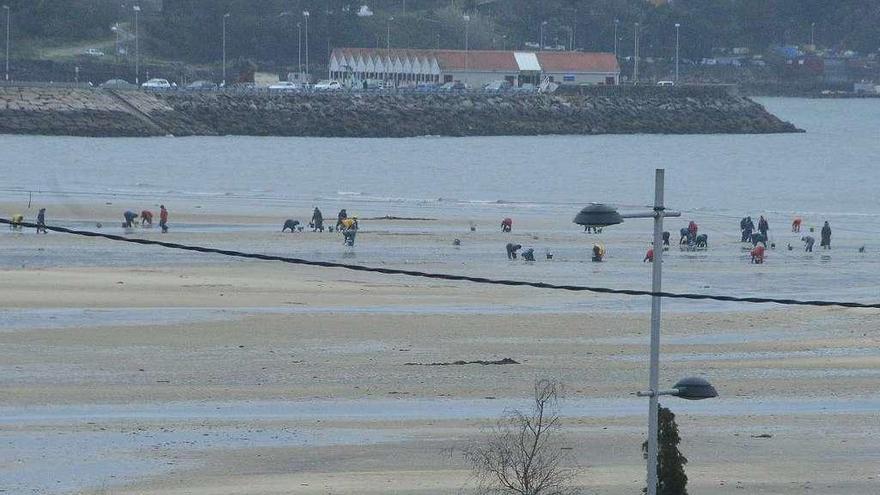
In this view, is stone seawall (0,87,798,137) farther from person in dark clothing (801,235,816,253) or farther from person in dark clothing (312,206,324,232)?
person in dark clothing (801,235,816,253)

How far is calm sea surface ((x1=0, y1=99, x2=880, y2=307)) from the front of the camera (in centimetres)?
3369

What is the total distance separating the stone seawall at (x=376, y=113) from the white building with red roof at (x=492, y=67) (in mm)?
7958

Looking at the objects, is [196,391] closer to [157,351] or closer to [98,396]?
[98,396]

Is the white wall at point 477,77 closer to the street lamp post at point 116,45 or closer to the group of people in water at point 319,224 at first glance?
the street lamp post at point 116,45

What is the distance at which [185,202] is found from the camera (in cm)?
4897

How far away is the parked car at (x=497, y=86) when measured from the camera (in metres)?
106

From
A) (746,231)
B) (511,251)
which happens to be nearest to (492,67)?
(746,231)

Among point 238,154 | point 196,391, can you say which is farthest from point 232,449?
point 238,154

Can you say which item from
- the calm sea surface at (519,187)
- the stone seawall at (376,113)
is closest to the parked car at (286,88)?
the stone seawall at (376,113)

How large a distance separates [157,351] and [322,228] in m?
18.1

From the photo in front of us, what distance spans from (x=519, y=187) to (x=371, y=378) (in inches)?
1579

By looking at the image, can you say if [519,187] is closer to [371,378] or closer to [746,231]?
[746,231]

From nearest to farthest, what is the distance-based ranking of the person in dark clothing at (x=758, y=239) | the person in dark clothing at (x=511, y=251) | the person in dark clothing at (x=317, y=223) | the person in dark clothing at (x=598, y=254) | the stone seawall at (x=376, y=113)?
the person in dark clothing at (x=598, y=254), the person in dark clothing at (x=511, y=251), the person in dark clothing at (x=758, y=239), the person in dark clothing at (x=317, y=223), the stone seawall at (x=376, y=113)

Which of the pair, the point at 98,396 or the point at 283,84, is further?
the point at 283,84
